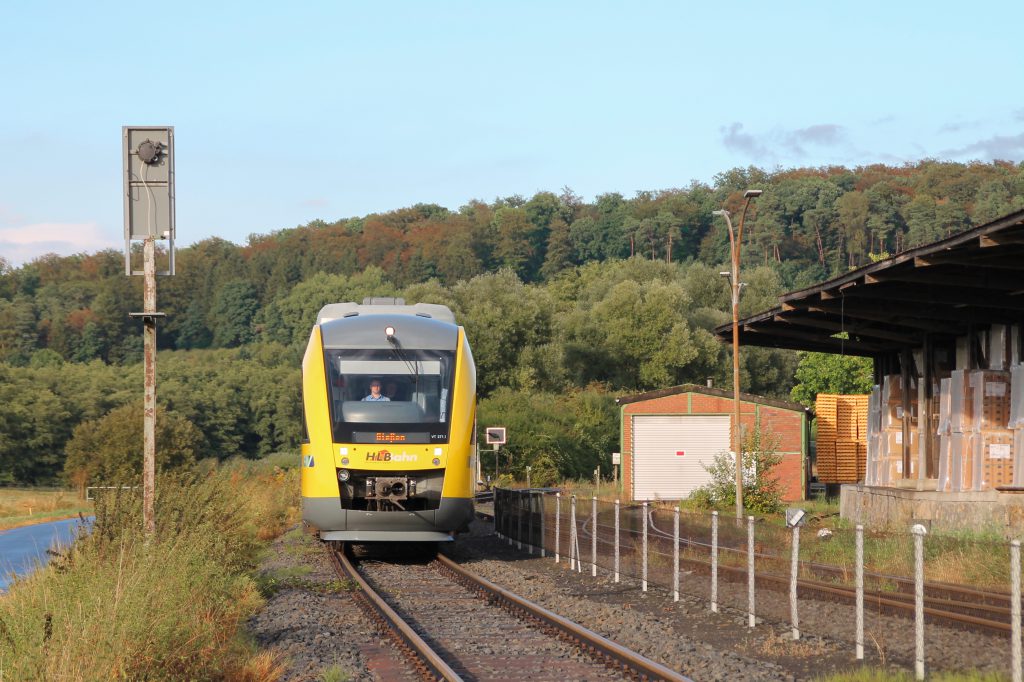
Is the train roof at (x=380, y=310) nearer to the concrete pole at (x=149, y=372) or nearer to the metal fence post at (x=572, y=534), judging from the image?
the metal fence post at (x=572, y=534)

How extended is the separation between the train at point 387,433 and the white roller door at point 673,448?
90.9 ft

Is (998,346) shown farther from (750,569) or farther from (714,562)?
(750,569)

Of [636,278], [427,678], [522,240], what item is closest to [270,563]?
[427,678]

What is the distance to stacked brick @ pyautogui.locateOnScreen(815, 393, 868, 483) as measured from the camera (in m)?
51.2

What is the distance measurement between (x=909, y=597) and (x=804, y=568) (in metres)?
2.12

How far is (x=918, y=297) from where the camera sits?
23047mm

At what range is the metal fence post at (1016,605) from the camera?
8633mm

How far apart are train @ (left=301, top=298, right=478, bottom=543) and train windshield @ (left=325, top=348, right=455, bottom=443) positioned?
0.01m

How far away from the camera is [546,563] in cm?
2083

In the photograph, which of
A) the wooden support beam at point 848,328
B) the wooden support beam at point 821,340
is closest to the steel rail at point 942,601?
the wooden support beam at point 848,328

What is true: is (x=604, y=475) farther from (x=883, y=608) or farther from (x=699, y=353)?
(x=883, y=608)

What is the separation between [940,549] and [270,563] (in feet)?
42.0

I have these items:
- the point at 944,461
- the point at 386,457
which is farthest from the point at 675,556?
the point at 944,461

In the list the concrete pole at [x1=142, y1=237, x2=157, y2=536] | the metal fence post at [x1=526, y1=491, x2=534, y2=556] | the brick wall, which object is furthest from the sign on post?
the brick wall
